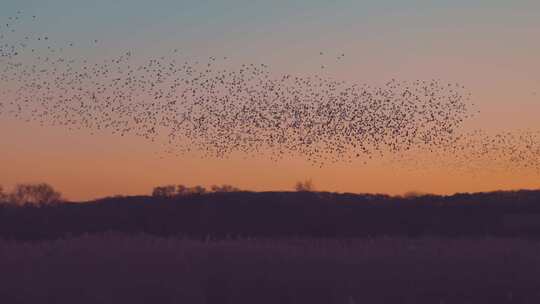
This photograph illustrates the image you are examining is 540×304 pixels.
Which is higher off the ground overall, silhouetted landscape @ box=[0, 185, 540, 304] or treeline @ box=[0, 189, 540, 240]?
treeline @ box=[0, 189, 540, 240]

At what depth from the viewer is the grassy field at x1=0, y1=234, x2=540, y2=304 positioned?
56.4 feet

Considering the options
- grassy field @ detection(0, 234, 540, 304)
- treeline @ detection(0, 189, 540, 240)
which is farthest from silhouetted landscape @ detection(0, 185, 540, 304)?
treeline @ detection(0, 189, 540, 240)

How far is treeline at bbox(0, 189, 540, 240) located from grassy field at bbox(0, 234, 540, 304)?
22.9 meters

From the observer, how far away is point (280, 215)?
159 ft

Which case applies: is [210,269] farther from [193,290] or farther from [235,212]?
[235,212]

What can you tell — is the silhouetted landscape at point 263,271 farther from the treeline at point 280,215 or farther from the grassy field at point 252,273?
the treeline at point 280,215

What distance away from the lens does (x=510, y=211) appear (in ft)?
153

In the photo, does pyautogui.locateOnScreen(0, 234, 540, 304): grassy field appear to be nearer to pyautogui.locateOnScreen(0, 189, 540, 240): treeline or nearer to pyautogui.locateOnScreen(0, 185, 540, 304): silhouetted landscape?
pyautogui.locateOnScreen(0, 185, 540, 304): silhouetted landscape

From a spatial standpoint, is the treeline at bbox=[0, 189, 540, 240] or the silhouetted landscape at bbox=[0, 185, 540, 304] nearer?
the silhouetted landscape at bbox=[0, 185, 540, 304]

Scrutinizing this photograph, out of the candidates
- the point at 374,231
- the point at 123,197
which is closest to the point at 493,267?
the point at 374,231

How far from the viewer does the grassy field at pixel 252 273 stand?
1719 cm

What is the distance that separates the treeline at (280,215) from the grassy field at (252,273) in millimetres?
22939

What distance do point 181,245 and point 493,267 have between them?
639cm

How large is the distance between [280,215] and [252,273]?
29992mm
